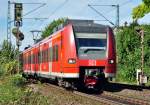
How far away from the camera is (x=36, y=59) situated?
3516 cm

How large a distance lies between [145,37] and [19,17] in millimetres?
12038

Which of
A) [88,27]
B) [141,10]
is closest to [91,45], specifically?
[88,27]

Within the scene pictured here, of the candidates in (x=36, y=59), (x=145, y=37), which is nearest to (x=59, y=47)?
(x=36, y=59)

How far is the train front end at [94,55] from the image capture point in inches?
877

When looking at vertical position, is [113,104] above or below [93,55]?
below

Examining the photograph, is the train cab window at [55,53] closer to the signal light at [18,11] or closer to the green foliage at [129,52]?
the green foliage at [129,52]

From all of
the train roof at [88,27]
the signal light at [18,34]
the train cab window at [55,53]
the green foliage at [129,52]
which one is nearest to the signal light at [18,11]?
the signal light at [18,34]

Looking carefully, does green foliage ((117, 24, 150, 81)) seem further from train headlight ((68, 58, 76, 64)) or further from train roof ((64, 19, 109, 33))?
train headlight ((68, 58, 76, 64))

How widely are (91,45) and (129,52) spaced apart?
17.5 m

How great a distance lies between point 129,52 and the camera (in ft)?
130

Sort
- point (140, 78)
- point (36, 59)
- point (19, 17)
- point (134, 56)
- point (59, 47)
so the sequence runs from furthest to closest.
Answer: point (19, 17)
point (134, 56)
point (36, 59)
point (140, 78)
point (59, 47)

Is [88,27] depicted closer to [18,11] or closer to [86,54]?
[86,54]

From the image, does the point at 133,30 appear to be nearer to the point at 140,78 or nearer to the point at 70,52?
the point at 140,78

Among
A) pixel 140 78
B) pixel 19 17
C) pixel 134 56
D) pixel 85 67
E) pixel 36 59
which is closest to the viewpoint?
pixel 85 67
